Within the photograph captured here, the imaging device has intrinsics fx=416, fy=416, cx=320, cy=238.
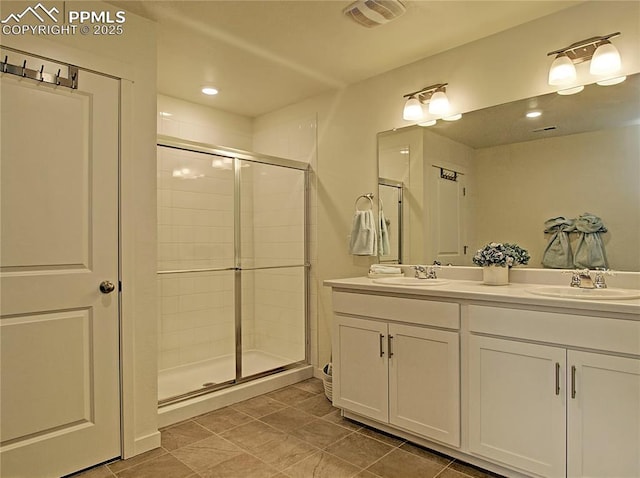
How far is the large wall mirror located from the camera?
2068mm

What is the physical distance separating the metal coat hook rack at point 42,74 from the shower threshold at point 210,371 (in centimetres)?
201

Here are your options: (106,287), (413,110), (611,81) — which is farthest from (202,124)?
(611,81)

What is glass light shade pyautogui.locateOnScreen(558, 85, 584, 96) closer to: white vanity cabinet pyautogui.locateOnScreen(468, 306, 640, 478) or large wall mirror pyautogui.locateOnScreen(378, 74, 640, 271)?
large wall mirror pyautogui.locateOnScreen(378, 74, 640, 271)

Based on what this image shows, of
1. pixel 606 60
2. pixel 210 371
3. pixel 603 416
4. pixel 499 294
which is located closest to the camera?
pixel 603 416

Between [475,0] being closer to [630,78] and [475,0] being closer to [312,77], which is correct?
[630,78]

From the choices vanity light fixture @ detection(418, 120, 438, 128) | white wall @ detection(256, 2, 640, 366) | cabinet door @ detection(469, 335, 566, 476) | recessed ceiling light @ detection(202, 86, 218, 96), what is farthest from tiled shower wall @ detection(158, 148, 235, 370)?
cabinet door @ detection(469, 335, 566, 476)

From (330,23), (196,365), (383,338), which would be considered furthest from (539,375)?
(196,365)

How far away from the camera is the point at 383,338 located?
7.71 feet

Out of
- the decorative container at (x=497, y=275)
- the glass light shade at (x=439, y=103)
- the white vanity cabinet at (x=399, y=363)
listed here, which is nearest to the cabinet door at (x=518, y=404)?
the white vanity cabinet at (x=399, y=363)

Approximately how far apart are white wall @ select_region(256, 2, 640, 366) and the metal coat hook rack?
1881 mm

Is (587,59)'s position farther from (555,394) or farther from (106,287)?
(106,287)

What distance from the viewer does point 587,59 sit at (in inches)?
83.5

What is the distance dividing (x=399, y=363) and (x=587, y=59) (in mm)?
1852

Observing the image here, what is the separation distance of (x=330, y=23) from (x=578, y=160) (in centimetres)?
154
